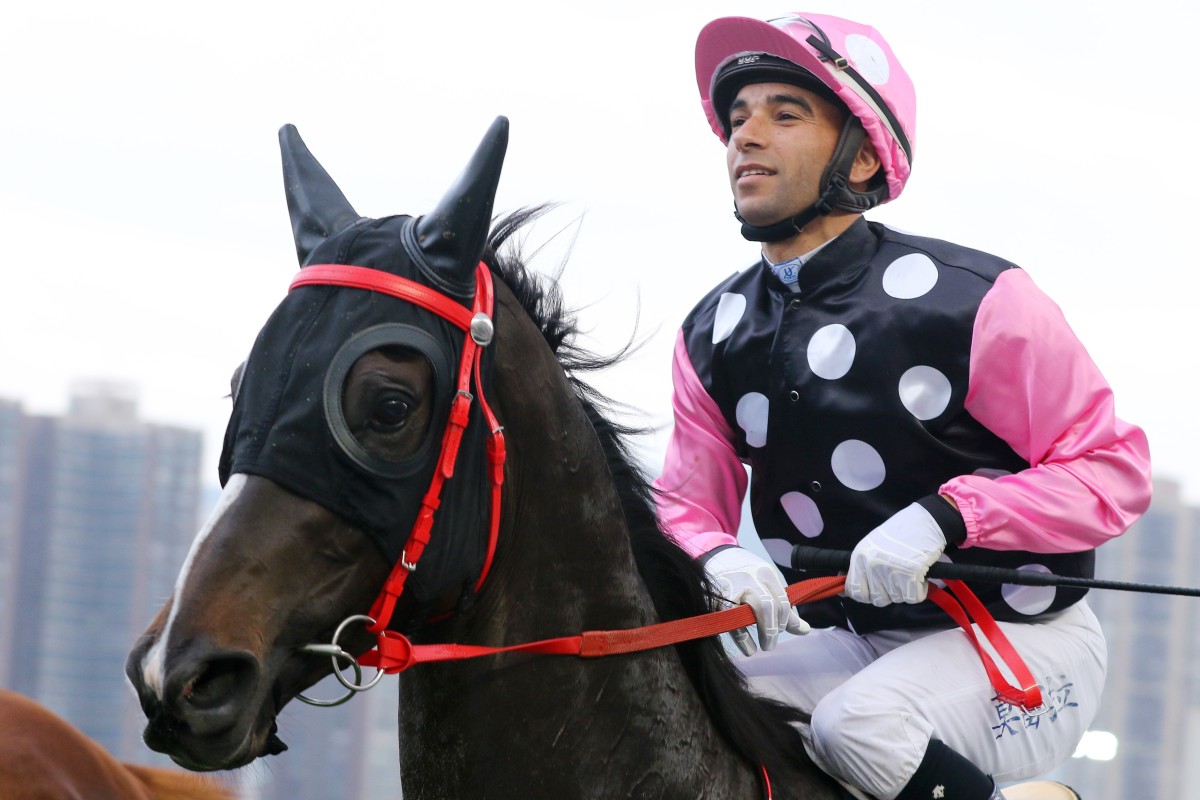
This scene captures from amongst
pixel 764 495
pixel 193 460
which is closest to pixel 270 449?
pixel 764 495

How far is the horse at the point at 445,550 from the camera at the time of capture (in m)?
1.78

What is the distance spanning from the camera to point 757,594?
2.42 m

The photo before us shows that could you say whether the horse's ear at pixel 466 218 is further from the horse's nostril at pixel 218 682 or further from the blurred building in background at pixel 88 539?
the blurred building in background at pixel 88 539

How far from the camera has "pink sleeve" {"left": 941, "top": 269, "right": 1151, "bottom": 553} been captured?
243 centimetres

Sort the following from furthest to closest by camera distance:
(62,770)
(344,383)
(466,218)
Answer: (62,770), (466,218), (344,383)

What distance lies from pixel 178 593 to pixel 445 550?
0.39 m

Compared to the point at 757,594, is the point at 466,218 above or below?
above

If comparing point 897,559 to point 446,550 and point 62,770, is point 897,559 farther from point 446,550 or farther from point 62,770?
point 62,770

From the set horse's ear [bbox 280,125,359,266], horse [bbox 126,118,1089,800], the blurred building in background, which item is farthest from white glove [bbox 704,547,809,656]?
the blurred building in background

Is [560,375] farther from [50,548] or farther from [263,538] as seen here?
[50,548]

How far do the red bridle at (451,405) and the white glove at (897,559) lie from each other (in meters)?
0.81

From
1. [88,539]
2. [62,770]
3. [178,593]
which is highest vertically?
[178,593]

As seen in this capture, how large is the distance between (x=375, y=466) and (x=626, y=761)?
67cm

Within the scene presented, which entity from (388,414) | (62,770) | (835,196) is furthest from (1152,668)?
(388,414)
